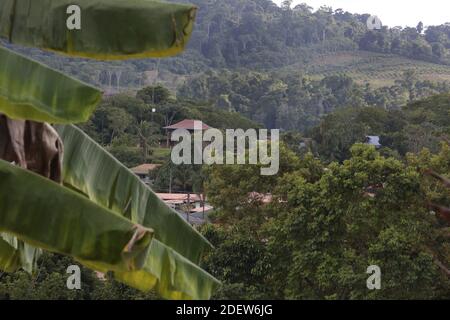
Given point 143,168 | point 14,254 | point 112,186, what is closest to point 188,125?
point 143,168

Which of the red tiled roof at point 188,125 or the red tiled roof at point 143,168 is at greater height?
the red tiled roof at point 188,125

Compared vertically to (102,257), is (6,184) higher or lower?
higher

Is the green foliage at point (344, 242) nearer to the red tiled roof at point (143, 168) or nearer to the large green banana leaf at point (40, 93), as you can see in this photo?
the large green banana leaf at point (40, 93)

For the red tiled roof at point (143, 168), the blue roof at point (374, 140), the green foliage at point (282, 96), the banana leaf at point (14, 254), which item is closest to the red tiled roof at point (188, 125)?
the red tiled roof at point (143, 168)

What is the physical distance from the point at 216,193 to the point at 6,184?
12.1 meters

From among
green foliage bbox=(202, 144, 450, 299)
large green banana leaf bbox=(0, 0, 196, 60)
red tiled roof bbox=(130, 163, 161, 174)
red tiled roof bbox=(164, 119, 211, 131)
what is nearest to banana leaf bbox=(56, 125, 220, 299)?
large green banana leaf bbox=(0, 0, 196, 60)

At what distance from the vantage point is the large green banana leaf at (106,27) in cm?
273

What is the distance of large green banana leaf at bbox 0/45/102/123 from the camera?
2.75 m

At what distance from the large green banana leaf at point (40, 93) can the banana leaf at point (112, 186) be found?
764 millimetres
